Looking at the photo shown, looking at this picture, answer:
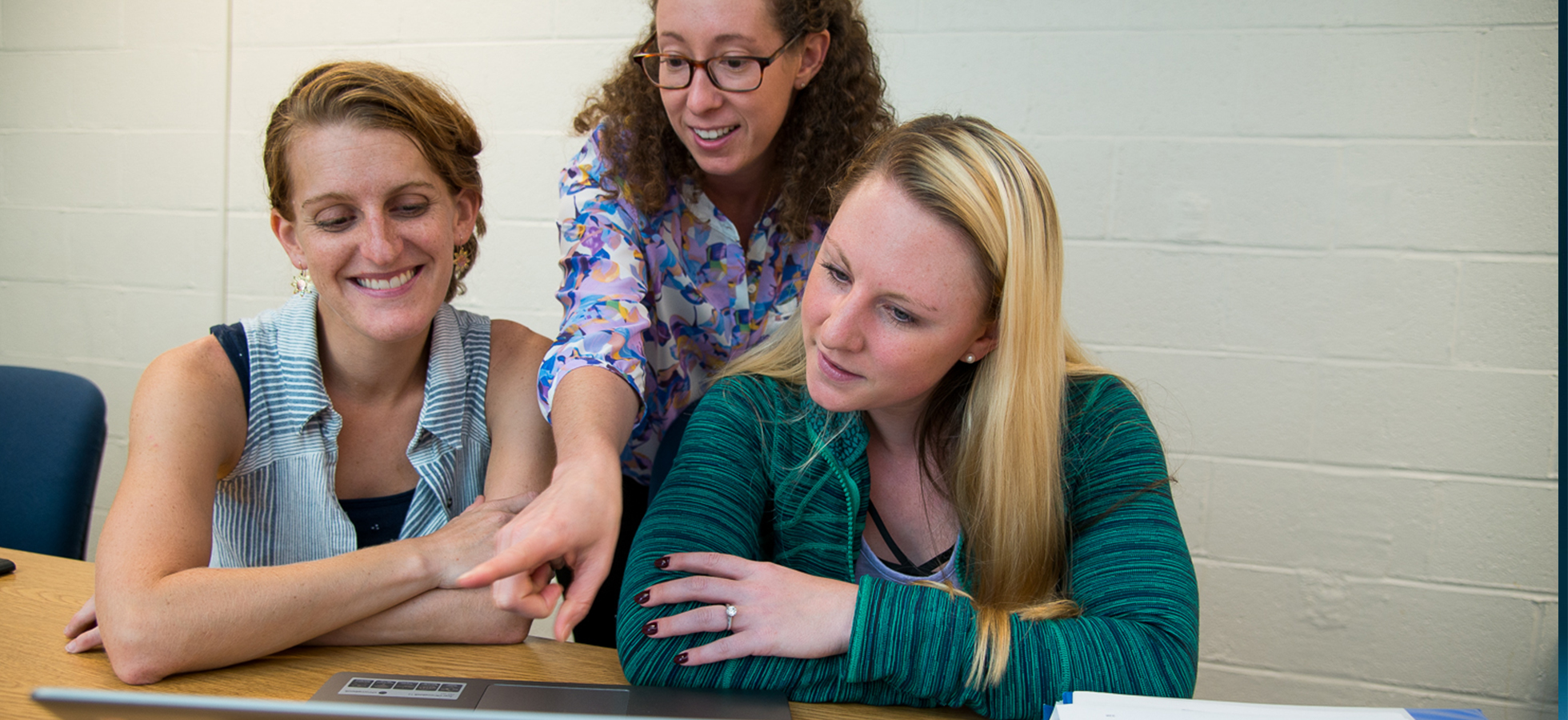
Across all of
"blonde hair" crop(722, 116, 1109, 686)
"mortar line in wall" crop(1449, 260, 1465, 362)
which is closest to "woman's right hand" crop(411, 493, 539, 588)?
"blonde hair" crop(722, 116, 1109, 686)

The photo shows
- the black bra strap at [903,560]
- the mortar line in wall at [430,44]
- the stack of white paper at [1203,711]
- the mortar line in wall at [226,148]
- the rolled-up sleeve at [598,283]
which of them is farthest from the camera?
the mortar line in wall at [226,148]

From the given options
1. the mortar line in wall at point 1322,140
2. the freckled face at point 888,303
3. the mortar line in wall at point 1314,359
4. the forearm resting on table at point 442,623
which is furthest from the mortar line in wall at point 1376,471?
the forearm resting on table at point 442,623

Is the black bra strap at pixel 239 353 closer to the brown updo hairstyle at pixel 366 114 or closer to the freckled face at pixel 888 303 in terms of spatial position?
the brown updo hairstyle at pixel 366 114

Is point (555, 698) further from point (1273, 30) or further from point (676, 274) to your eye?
point (1273, 30)

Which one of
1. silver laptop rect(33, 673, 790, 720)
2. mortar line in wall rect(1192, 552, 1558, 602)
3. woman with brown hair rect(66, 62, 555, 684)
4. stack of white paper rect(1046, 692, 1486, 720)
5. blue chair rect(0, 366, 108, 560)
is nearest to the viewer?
stack of white paper rect(1046, 692, 1486, 720)

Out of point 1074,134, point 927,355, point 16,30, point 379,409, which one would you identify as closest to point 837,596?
point 927,355

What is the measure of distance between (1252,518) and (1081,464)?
125 centimetres

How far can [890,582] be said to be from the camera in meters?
0.94

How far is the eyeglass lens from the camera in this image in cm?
133

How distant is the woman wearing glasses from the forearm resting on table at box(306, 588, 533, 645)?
20cm

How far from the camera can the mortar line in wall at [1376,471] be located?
6.61 ft

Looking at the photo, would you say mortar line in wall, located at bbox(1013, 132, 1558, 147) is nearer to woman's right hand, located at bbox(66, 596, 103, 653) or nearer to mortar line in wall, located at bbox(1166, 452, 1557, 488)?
mortar line in wall, located at bbox(1166, 452, 1557, 488)

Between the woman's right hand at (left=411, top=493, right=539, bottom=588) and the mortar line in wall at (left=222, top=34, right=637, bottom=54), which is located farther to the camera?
the mortar line in wall at (left=222, top=34, right=637, bottom=54)

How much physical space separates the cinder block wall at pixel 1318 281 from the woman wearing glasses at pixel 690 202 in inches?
30.2
